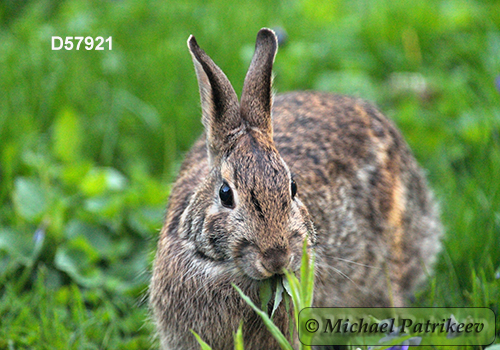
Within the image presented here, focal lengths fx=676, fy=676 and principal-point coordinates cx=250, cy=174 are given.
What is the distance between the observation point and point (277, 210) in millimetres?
2701

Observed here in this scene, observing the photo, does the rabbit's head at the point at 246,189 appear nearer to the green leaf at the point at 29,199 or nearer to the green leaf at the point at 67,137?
the green leaf at the point at 29,199

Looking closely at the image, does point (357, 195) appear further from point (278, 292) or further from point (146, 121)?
point (146, 121)

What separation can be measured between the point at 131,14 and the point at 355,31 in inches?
88.4

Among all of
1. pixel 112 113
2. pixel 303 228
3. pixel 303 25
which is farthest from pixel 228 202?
pixel 303 25

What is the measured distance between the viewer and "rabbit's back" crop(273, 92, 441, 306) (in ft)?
12.5

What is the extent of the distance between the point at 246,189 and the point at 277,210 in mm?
156

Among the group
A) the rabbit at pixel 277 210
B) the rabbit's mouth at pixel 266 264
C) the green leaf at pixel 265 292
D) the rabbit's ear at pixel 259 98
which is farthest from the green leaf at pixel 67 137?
the rabbit's mouth at pixel 266 264

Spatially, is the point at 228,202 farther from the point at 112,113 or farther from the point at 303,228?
the point at 112,113

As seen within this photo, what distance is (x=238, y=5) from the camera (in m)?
6.92

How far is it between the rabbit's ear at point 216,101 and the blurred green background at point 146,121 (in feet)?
4.25

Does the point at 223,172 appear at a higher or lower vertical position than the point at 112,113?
lower

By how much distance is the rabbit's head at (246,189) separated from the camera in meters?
2.67

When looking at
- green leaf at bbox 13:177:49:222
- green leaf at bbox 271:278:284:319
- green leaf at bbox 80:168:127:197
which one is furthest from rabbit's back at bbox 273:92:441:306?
Answer: green leaf at bbox 13:177:49:222

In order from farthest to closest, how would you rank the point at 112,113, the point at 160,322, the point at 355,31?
the point at 355,31 < the point at 112,113 < the point at 160,322
